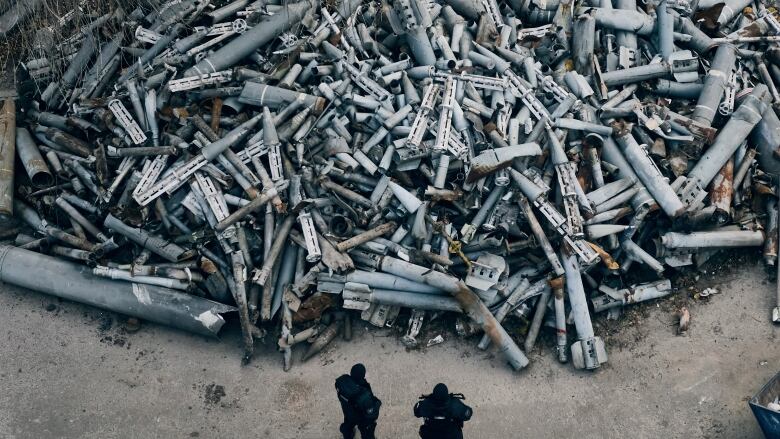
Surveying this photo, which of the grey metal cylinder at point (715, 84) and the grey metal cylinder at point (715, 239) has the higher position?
the grey metal cylinder at point (715, 84)

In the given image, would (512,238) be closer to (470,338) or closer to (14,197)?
(470,338)

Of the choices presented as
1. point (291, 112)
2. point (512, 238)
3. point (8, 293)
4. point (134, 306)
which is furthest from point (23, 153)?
point (512, 238)

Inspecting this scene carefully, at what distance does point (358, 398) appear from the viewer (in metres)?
8.62

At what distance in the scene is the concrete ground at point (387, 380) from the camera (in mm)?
9742

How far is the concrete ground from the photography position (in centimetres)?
974

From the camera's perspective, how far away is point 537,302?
1093cm

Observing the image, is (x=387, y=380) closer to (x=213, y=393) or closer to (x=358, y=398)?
(x=358, y=398)

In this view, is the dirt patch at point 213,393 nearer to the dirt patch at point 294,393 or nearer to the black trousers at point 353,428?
the dirt patch at point 294,393

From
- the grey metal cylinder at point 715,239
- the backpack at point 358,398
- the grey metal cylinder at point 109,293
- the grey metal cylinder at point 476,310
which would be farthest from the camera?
the grey metal cylinder at point 715,239

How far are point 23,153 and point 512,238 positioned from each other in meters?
8.67

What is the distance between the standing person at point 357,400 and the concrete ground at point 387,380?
0.97 metres

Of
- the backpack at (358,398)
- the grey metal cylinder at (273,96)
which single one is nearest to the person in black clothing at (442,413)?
the backpack at (358,398)

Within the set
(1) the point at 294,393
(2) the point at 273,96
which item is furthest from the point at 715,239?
(2) the point at 273,96

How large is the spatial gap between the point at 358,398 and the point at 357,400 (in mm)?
27
